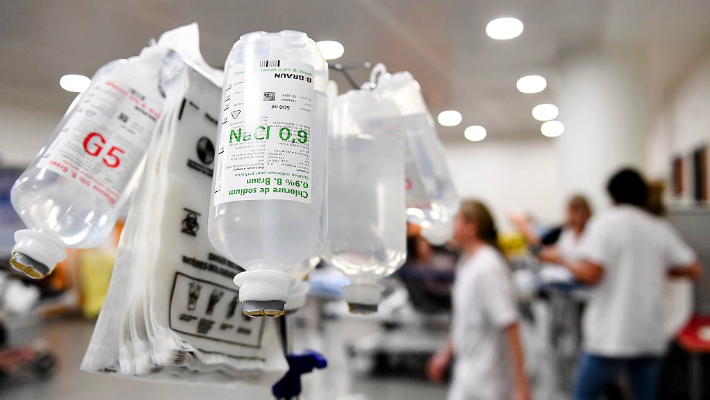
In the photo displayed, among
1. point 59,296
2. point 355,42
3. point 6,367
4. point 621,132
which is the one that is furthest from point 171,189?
point 6,367

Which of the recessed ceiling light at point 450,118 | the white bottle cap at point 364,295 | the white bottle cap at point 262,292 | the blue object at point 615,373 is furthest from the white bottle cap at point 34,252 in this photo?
the blue object at point 615,373

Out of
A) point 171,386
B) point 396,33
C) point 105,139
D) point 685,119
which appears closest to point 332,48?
point 396,33

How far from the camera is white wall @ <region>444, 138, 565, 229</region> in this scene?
1522 millimetres

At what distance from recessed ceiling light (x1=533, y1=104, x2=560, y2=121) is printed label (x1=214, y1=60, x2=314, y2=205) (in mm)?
940

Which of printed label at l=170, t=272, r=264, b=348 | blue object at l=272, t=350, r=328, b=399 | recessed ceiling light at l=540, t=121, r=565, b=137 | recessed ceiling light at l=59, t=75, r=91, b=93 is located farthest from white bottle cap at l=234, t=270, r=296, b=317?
recessed ceiling light at l=540, t=121, r=565, b=137

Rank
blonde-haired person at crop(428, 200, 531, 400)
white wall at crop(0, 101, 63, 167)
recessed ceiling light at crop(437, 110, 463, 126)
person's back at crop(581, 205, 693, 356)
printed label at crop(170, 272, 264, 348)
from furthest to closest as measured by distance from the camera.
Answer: person's back at crop(581, 205, 693, 356)
blonde-haired person at crop(428, 200, 531, 400)
recessed ceiling light at crop(437, 110, 463, 126)
white wall at crop(0, 101, 63, 167)
printed label at crop(170, 272, 264, 348)

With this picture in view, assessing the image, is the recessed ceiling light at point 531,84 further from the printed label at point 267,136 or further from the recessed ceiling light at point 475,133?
the printed label at point 267,136

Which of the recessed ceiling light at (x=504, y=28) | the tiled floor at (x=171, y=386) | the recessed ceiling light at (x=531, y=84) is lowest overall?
the tiled floor at (x=171, y=386)

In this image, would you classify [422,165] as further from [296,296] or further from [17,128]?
[17,128]

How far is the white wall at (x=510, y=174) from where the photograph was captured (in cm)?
152

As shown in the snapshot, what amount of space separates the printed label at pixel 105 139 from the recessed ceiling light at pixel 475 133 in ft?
2.67

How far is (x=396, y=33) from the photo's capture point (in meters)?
0.97

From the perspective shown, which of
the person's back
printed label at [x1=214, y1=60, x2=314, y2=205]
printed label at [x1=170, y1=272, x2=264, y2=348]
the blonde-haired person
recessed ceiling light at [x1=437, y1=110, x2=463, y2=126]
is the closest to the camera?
printed label at [x1=214, y1=60, x2=314, y2=205]

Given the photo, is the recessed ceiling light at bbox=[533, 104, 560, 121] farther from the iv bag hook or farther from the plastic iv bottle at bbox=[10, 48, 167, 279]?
the plastic iv bottle at bbox=[10, 48, 167, 279]
